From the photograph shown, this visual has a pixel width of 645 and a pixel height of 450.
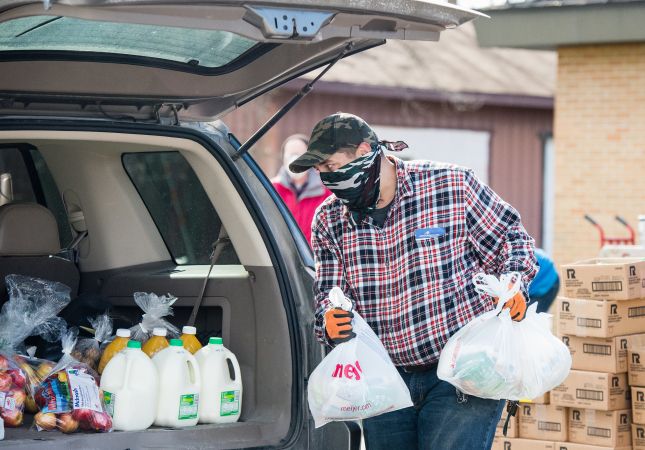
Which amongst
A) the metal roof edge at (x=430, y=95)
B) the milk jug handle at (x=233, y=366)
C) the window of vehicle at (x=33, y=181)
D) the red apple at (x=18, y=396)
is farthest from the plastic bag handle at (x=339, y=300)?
the metal roof edge at (x=430, y=95)

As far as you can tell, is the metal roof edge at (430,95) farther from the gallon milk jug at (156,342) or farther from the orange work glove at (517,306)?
the orange work glove at (517,306)

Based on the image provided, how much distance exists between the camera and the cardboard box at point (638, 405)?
17.2 ft

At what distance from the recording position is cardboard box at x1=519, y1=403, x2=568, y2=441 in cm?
551

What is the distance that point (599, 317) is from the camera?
17.5ft

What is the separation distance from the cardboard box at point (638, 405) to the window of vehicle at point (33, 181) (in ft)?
8.75

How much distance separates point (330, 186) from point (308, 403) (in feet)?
2.42

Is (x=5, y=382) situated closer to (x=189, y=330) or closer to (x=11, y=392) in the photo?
(x=11, y=392)

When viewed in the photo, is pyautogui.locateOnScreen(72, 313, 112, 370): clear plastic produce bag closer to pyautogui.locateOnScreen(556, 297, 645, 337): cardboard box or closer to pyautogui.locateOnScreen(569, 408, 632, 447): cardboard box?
pyautogui.locateOnScreen(556, 297, 645, 337): cardboard box

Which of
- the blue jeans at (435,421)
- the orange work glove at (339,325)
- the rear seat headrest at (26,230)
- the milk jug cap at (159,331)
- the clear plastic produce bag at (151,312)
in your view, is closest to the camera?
the orange work glove at (339,325)

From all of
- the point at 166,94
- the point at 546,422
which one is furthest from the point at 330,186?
the point at 546,422

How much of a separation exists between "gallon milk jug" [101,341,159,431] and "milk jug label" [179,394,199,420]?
0.09 meters

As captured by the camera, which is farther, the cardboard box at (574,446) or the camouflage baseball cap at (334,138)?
the cardboard box at (574,446)

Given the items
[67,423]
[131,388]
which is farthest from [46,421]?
[131,388]

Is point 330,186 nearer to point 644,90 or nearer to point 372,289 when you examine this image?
point 372,289
